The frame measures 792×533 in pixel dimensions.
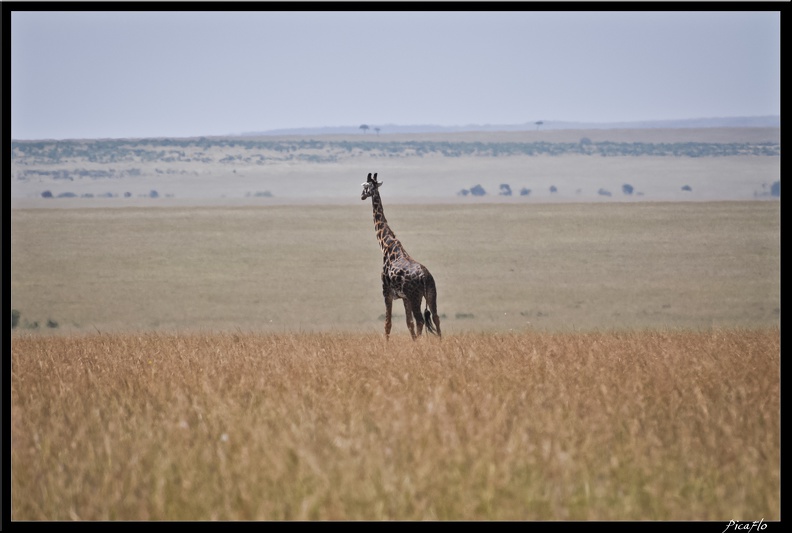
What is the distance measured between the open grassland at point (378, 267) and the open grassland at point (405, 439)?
54.9ft

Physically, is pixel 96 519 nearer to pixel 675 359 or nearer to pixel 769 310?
pixel 675 359

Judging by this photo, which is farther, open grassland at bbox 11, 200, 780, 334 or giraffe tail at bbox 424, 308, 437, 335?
open grassland at bbox 11, 200, 780, 334

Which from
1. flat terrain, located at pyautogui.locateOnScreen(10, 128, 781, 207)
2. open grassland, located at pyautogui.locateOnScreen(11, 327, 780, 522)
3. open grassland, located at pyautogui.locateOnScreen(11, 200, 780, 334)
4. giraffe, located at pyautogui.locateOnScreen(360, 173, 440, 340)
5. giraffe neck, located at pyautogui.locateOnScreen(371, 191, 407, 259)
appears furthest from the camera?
flat terrain, located at pyautogui.locateOnScreen(10, 128, 781, 207)

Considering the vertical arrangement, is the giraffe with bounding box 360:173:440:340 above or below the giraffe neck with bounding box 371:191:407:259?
below

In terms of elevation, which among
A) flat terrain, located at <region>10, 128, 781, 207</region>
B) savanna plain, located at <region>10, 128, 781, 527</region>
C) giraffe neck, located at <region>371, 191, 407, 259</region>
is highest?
giraffe neck, located at <region>371, 191, 407, 259</region>

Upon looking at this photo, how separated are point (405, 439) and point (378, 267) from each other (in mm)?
43643

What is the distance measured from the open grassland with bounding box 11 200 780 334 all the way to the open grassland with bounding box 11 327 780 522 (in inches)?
658

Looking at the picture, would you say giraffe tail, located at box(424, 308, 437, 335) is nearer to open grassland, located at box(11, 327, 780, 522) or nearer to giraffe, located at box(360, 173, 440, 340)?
giraffe, located at box(360, 173, 440, 340)

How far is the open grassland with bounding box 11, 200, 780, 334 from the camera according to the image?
120 feet

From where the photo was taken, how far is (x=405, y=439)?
5406 millimetres

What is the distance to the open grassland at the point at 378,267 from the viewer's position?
36531 millimetres

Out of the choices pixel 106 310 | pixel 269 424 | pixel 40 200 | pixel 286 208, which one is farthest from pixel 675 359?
pixel 40 200

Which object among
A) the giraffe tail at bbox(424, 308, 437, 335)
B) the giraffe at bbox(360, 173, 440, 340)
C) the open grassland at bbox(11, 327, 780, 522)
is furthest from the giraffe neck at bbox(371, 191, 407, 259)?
the open grassland at bbox(11, 327, 780, 522)

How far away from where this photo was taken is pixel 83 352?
31.4 feet
